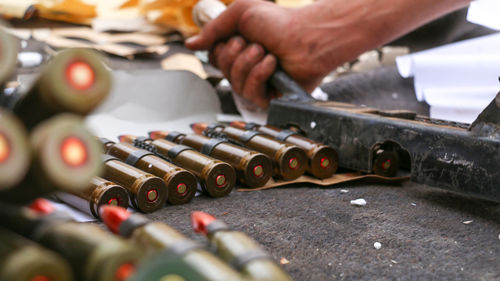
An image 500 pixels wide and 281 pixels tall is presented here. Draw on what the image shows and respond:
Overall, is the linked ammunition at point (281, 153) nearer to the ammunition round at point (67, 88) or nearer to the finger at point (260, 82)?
the finger at point (260, 82)

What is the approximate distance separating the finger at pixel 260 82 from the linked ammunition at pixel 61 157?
1.67m

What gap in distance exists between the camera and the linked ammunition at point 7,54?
500mm

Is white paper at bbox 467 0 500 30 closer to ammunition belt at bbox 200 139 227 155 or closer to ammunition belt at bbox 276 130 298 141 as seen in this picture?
ammunition belt at bbox 276 130 298 141

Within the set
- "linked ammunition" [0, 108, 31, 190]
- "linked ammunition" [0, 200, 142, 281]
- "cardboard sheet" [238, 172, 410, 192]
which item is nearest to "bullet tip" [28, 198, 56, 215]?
"linked ammunition" [0, 200, 142, 281]

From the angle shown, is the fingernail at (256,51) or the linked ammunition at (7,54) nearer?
the linked ammunition at (7,54)

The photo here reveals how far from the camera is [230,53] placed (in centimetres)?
223

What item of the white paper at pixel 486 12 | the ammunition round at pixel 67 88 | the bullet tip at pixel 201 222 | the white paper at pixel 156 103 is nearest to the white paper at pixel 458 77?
the white paper at pixel 486 12

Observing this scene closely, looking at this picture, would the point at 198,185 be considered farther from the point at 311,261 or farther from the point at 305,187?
the point at 311,261

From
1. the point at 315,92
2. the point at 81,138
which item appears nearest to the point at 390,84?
the point at 315,92

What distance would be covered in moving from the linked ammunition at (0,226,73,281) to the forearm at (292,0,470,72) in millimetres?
1707

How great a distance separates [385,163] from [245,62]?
898mm

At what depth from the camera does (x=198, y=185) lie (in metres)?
1.38

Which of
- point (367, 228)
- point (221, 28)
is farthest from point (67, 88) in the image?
point (221, 28)

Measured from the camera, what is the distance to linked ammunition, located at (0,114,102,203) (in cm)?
47
